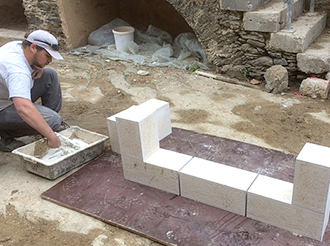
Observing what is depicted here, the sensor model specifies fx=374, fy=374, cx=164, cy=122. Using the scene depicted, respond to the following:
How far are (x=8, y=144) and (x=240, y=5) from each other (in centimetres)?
327

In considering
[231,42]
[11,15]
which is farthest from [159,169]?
[11,15]

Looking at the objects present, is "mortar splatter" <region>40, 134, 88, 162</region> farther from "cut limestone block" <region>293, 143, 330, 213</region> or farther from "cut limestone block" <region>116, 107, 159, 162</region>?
"cut limestone block" <region>293, 143, 330, 213</region>

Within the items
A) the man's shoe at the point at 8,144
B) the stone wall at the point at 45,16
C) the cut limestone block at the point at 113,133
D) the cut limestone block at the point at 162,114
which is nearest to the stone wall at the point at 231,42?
the cut limestone block at the point at 162,114

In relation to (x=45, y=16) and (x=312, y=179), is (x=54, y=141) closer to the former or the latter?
(x=312, y=179)

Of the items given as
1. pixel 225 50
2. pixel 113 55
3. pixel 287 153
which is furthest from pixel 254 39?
pixel 113 55

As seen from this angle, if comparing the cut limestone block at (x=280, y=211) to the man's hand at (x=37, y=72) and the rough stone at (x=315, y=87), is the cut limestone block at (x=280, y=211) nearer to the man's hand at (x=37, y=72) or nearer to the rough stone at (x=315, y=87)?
the man's hand at (x=37, y=72)

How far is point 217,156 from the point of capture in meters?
3.34

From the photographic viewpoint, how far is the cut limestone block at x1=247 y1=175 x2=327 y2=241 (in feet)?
7.89

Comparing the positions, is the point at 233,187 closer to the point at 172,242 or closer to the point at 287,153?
the point at 172,242

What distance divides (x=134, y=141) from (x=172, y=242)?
2.68 ft

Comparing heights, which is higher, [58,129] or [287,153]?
[58,129]

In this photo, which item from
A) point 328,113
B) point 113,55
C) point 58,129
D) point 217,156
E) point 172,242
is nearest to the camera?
point 172,242

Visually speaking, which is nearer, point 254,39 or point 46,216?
point 46,216

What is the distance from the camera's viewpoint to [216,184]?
2.66m
